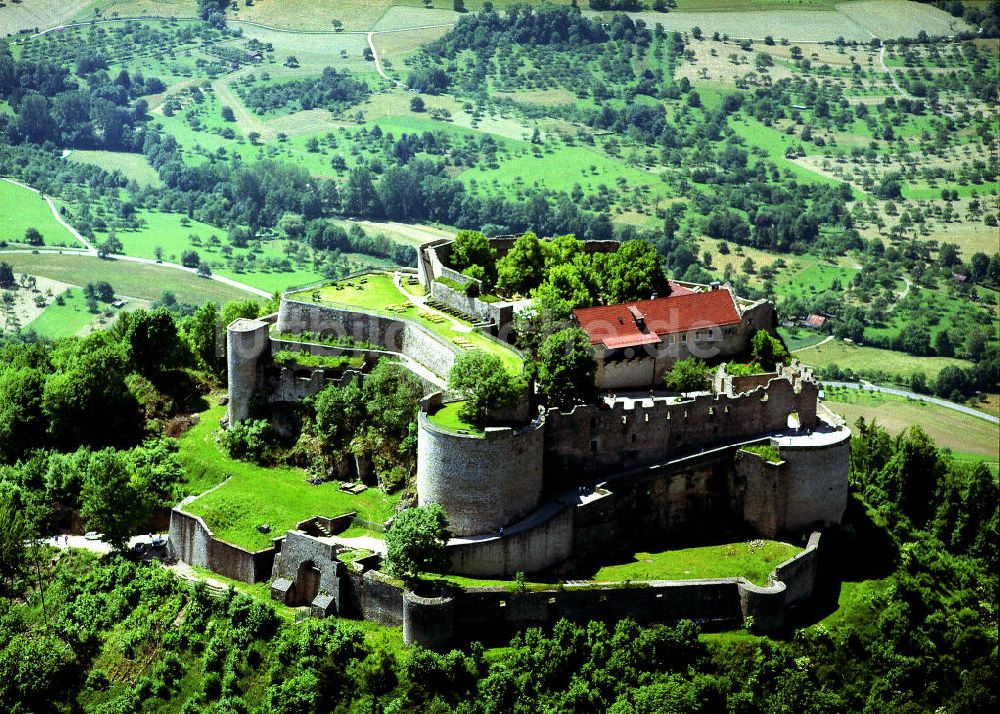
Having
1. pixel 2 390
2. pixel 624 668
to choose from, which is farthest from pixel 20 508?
pixel 624 668

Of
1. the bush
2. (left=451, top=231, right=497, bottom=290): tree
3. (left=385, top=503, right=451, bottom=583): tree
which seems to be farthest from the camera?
(left=451, top=231, right=497, bottom=290): tree

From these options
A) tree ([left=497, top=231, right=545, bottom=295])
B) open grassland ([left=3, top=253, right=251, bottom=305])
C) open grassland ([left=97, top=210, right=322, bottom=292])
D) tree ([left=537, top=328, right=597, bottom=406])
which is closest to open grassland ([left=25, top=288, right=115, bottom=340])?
open grassland ([left=3, top=253, right=251, bottom=305])

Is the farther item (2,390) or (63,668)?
(2,390)

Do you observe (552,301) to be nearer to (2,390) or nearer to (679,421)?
(679,421)

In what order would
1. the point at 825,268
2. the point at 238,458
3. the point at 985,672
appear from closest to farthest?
the point at 985,672
the point at 238,458
the point at 825,268

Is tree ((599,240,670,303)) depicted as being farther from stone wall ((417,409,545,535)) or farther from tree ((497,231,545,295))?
stone wall ((417,409,545,535))
